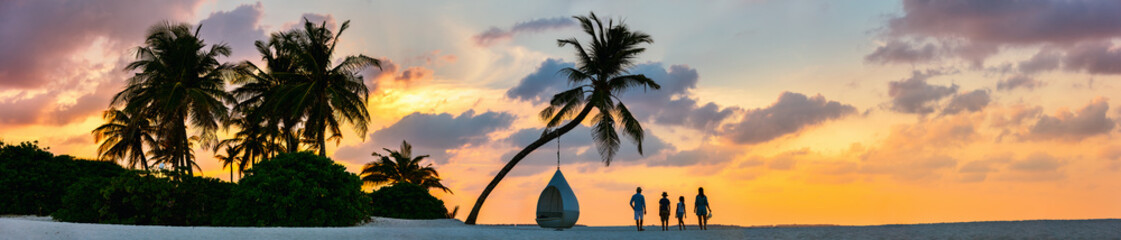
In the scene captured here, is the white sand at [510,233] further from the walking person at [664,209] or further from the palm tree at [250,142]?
the palm tree at [250,142]

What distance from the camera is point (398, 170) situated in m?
50.6

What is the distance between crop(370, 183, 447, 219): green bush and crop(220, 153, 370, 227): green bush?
8092 millimetres

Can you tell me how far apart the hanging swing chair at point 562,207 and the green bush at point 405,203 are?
8.10m

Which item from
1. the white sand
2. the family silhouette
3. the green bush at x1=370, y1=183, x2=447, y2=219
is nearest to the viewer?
the white sand

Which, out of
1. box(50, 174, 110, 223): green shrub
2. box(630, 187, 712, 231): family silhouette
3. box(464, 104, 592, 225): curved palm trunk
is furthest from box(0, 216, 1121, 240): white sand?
box(464, 104, 592, 225): curved palm trunk

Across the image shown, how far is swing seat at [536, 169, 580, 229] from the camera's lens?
27000 mm

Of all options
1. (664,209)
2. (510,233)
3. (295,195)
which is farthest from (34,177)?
(664,209)

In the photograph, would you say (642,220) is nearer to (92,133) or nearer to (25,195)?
(25,195)

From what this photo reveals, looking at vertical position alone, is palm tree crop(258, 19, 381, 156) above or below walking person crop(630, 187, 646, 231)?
above

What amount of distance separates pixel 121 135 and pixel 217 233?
39.5 m

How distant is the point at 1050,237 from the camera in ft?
57.5

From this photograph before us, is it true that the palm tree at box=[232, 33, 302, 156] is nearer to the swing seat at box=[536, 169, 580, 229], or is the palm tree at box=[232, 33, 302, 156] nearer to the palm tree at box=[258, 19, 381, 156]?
the palm tree at box=[258, 19, 381, 156]

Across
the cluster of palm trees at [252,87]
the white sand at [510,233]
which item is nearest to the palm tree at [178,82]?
the cluster of palm trees at [252,87]

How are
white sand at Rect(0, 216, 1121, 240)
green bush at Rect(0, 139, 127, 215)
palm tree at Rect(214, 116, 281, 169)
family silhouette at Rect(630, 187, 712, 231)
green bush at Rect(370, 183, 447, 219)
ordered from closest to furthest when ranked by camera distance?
white sand at Rect(0, 216, 1121, 240) < family silhouette at Rect(630, 187, 712, 231) < green bush at Rect(0, 139, 127, 215) < green bush at Rect(370, 183, 447, 219) < palm tree at Rect(214, 116, 281, 169)
